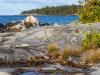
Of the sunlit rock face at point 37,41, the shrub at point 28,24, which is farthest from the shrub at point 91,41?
the shrub at point 28,24

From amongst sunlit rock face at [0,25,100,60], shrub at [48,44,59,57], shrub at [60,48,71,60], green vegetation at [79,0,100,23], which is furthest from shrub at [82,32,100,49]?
green vegetation at [79,0,100,23]

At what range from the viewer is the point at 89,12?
29125mm

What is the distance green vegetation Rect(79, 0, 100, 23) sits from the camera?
1144 inches

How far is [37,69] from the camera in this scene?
18.1 m

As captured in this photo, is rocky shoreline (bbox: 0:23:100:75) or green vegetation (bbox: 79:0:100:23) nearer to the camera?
rocky shoreline (bbox: 0:23:100:75)

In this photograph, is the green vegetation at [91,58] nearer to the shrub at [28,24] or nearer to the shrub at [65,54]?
the shrub at [65,54]

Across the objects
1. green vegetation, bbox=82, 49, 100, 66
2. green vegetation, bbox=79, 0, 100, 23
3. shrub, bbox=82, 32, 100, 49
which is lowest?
green vegetation, bbox=82, 49, 100, 66

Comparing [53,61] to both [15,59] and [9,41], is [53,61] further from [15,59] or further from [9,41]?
[9,41]

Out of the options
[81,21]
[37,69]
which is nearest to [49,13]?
[81,21]

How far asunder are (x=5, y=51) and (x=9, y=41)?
2159 mm

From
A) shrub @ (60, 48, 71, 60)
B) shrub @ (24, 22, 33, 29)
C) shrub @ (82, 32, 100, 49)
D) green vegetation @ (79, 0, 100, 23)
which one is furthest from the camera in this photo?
shrub @ (24, 22, 33, 29)

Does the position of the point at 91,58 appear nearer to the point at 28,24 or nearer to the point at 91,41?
the point at 91,41

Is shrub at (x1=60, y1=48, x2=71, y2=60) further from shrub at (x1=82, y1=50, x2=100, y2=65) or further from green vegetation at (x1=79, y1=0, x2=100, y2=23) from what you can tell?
green vegetation at (x1=79, y1=0, x2=100, y2=23)

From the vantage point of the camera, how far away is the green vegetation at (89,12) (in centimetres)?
2905
